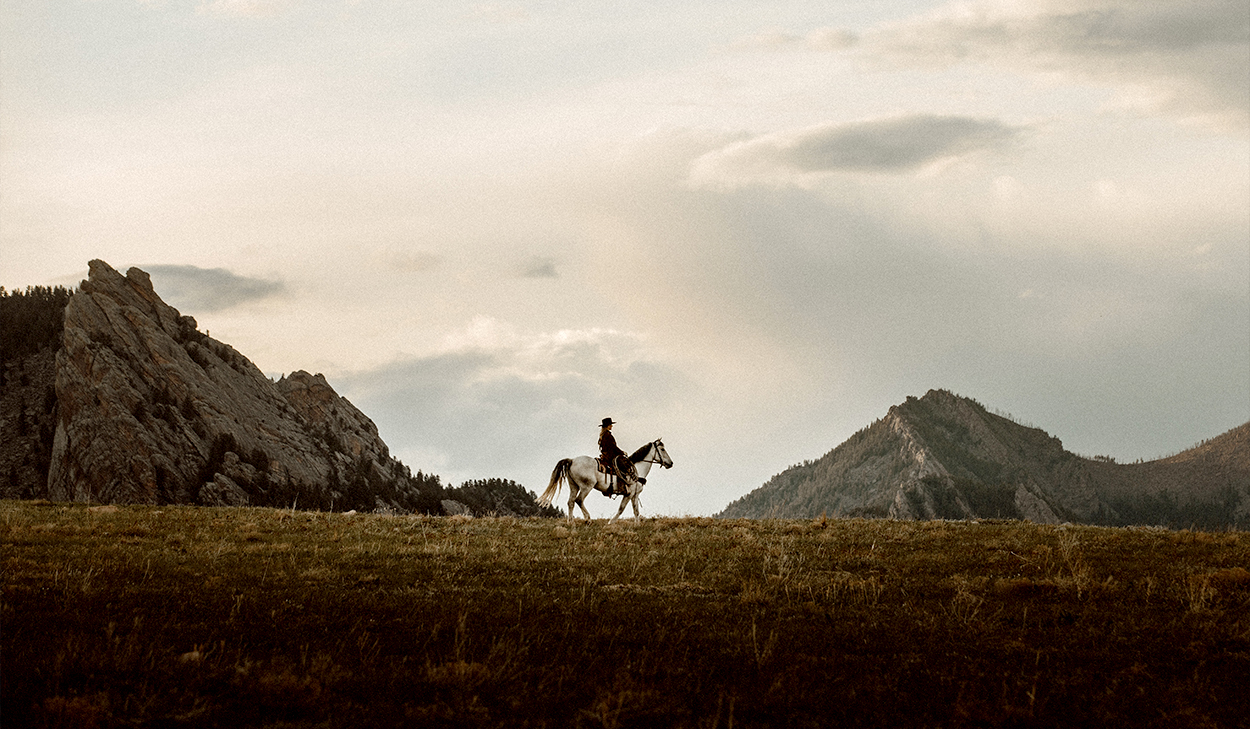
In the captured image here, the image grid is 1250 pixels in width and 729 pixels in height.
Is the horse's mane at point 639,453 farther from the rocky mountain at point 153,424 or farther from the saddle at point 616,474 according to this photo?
the rocky mountain at point 153,424

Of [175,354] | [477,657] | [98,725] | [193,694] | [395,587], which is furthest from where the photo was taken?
[175,354]

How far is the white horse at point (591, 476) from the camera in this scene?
33938 mm

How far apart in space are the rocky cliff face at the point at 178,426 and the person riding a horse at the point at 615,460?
251ft

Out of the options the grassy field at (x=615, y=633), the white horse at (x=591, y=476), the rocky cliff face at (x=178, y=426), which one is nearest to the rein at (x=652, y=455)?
the white horse at (x=591, y=476)

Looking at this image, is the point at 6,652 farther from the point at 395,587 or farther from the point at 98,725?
the point at 395,587

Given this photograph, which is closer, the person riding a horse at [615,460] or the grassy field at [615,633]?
the grassy field at [615,633]

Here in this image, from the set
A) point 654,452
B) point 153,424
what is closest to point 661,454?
point 654,452

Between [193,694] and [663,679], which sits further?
[663,679]

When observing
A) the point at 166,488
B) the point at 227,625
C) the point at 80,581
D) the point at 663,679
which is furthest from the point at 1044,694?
the point at 166,488

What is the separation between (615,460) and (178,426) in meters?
91.3

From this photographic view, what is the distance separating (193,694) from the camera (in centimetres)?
841

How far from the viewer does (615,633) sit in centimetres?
1155

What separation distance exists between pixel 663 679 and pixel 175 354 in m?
126

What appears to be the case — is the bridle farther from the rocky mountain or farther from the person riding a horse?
the rocky mountain
